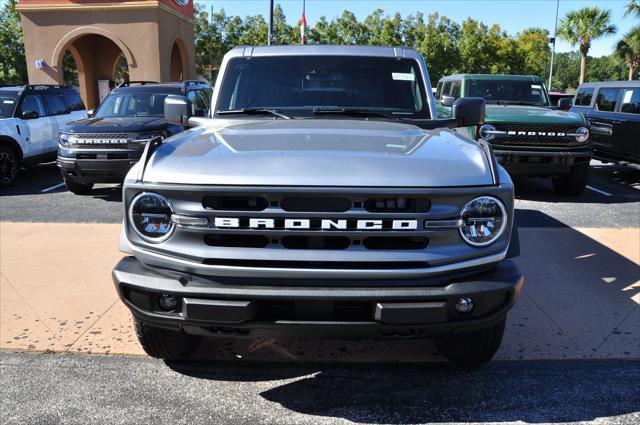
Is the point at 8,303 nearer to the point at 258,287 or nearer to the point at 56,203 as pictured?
the point at 258,287

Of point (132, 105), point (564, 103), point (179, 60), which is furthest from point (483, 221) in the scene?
point (179, 60)

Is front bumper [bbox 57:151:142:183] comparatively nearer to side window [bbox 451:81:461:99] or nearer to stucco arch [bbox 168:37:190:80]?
side window [bbox 451:81:461:99]

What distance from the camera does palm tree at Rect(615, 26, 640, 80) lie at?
131 feet

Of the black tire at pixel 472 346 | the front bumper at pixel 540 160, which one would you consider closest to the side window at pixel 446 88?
the front bumper at pixel 540 160

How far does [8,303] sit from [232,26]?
118 ft

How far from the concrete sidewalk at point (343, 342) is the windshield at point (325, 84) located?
1720 mm

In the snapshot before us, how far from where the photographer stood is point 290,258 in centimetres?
262

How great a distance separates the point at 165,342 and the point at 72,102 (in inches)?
407

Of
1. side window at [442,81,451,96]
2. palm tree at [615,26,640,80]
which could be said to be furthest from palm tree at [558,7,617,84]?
side window at [442,81,451,96]

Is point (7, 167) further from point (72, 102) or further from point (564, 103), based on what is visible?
point (564, 103)

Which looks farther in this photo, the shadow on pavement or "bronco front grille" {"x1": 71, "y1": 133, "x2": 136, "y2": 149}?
"bronco front grille" {"x1": 71, "y1": 133, "x2": 136, "y2": 149}

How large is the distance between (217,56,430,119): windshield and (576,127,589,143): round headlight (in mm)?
5172

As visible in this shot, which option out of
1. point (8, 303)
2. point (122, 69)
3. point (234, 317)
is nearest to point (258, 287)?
point (234, 317)

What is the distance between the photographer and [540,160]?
872cm
